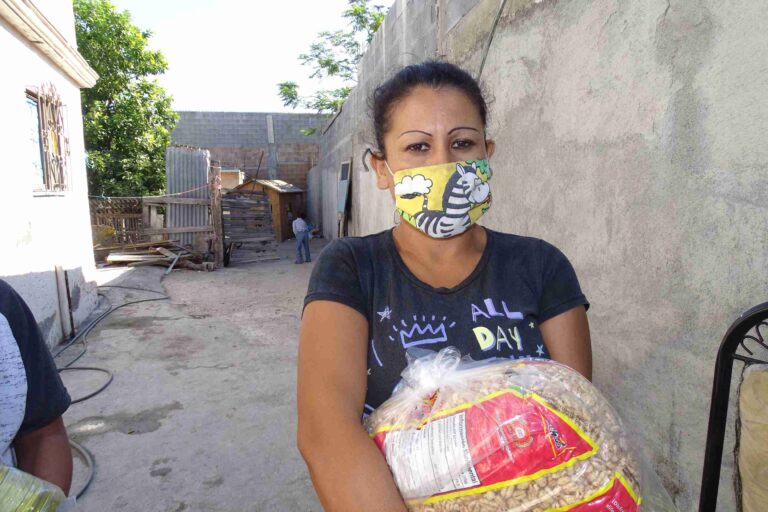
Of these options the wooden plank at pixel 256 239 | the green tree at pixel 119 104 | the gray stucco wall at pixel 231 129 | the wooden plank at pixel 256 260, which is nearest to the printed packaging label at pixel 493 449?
the wooden plank at pixel 256 260

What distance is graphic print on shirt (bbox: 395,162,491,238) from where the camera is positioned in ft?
4.77

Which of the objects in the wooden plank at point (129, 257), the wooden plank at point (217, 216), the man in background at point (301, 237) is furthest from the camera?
the man in background at point (301, 237)

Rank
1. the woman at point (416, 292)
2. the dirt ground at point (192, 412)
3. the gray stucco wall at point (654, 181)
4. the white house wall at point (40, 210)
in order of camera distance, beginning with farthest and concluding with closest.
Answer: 1. the white house wall at point (40, 210)
2. the dirt ground at point (192, 412)
3. the gray stucco wall at point (654, 181)
4. the woman at point (416, 292)

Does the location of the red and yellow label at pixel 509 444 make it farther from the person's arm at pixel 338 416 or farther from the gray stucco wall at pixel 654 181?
the gray stucco wall at pixel 654 181

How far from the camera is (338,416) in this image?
3.41 feet

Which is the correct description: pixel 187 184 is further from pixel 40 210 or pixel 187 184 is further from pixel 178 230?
pixel 40 210

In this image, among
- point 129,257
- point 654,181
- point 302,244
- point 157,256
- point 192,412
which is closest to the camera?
point 654,181

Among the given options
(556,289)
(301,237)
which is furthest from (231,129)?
(556,289)

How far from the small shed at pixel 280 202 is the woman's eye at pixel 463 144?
16488 millimetres

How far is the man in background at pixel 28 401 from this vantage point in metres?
1.21

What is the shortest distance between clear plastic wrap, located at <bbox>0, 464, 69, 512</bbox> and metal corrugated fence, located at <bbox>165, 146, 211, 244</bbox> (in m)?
Answer: 11.4

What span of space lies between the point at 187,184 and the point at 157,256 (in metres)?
1.88

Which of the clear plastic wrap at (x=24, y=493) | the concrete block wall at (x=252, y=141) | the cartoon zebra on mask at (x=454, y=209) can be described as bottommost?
the clear plastic wrap at (x=24, y=493)

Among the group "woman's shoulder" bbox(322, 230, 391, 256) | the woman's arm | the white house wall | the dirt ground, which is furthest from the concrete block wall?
the woman's arm
